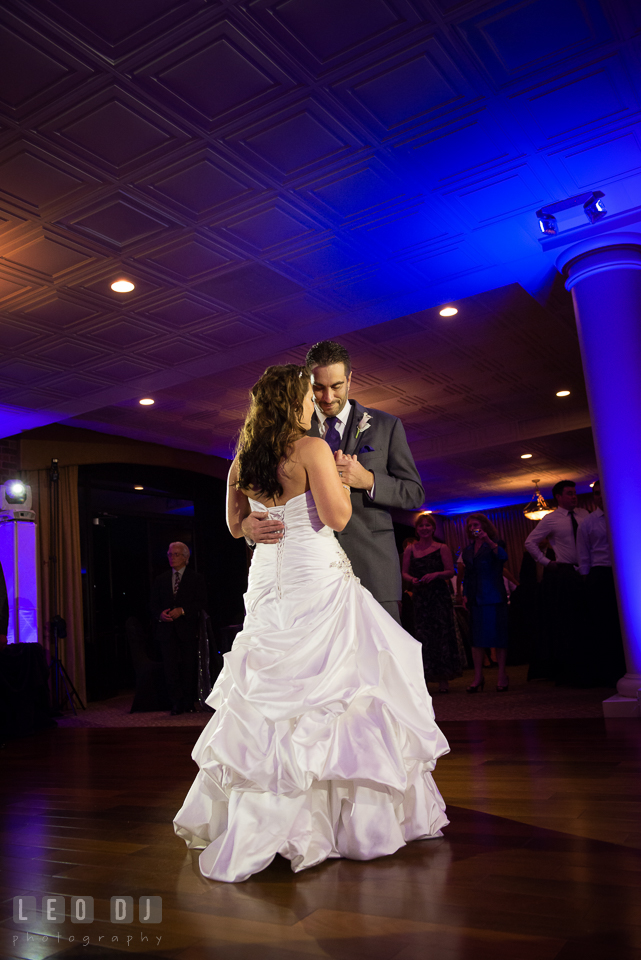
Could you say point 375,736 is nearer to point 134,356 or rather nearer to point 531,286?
point 531,286

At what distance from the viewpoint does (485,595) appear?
6.45m

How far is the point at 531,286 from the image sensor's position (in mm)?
6203

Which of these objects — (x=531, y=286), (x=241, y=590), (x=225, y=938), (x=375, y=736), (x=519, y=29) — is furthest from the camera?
(x=241, y=590)

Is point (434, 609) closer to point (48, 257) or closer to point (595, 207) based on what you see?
point (595, 207)

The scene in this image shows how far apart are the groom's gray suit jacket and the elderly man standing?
493cm

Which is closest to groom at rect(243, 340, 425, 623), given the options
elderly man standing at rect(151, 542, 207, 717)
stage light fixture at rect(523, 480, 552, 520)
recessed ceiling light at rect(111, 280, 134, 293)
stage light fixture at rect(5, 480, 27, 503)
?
recessed ceiling light at rect(111, 280, 134, 293)

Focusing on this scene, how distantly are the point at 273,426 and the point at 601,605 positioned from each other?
444 cm

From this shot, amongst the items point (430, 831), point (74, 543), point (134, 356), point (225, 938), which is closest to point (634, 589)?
point (430, 831)

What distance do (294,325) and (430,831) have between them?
4932 mm

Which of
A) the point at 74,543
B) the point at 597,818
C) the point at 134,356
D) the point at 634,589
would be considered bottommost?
the point at 597,818

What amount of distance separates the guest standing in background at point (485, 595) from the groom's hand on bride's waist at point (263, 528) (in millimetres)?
4224

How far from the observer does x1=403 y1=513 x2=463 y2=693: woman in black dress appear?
261 inches

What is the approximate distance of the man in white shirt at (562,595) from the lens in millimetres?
5930

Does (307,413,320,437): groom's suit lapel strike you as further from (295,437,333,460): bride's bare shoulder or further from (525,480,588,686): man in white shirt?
(525,480,588,686): man in white shirt
